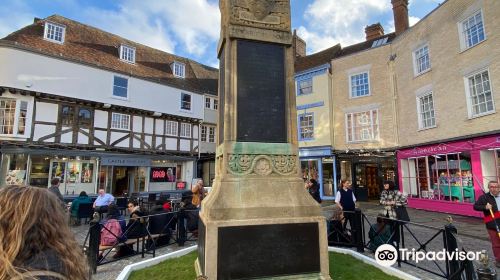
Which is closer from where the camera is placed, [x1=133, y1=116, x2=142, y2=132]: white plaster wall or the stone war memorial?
the stone war memorial

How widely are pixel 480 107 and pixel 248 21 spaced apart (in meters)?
12.5

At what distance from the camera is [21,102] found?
54.0 feet

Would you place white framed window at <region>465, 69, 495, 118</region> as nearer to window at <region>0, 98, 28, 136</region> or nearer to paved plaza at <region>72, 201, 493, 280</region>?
paved plaza at <region>72, 201, 493, 280</region>

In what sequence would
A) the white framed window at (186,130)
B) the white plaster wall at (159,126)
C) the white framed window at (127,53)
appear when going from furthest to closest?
the white framed window at (186,130) → the white plaster wall at (159,126) → the white framed window at (127,53)

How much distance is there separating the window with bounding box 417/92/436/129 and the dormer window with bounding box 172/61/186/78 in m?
19.7

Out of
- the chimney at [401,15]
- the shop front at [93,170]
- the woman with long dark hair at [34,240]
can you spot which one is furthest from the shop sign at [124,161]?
the chimney at [401,15]

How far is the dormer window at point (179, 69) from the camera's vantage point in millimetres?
25958

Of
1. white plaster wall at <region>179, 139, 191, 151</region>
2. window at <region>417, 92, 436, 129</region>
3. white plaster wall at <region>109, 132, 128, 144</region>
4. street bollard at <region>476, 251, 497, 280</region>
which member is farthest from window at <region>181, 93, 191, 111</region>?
street bollard at <region>476, 251, 497, 280</region>

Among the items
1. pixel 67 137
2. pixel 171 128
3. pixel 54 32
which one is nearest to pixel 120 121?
pixel 67 137

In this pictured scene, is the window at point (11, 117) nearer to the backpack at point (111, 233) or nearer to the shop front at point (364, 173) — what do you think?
the backpack at point (111, 233)

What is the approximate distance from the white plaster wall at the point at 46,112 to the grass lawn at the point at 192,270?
16161 millimetres

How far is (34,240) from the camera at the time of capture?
1.42 metres

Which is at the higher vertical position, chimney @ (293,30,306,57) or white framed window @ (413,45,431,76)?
chimney @ (293,30,306,57)

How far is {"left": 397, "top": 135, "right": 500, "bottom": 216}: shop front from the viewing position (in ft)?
38.9
